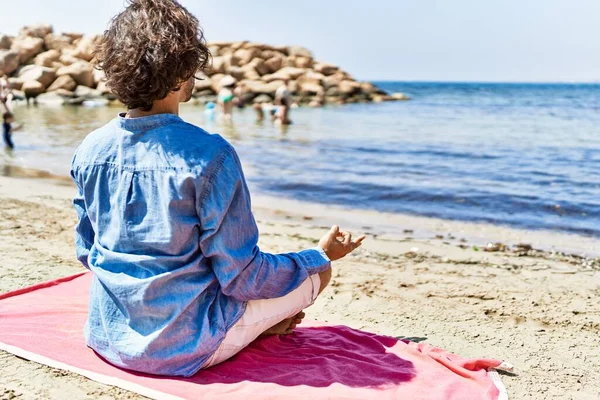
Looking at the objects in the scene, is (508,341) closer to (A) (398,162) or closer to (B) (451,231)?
(B) (451,231)

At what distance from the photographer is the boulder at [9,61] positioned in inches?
1219

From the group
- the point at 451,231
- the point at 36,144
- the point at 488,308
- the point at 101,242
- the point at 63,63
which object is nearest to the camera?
the point at 101,242

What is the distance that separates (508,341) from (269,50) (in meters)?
36.0

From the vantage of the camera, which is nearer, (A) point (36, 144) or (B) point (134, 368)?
(B) point (134, 368)

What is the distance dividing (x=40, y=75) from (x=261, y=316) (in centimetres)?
2937

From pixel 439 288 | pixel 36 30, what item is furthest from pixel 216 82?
pixel 439 288

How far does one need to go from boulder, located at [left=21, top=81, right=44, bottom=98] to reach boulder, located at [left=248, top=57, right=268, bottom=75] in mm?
11300

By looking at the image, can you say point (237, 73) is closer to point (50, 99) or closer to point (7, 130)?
point (50, 99)

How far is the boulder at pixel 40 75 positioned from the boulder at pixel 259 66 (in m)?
10.4

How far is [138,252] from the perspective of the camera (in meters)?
2.45

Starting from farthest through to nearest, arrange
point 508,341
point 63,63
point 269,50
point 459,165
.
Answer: point 269,50, point 63,63, point 459,165, point 508,341

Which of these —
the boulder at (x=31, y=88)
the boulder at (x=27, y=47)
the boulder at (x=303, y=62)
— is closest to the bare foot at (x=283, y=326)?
the boulder at (x=31, y=88)

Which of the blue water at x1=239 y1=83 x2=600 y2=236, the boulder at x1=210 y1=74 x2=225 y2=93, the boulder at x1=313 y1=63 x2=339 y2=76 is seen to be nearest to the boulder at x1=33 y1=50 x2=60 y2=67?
the boulder at x1=210 y1=74 x2=225 y2=93

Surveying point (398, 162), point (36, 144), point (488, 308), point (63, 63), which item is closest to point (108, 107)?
point (63, 63)
